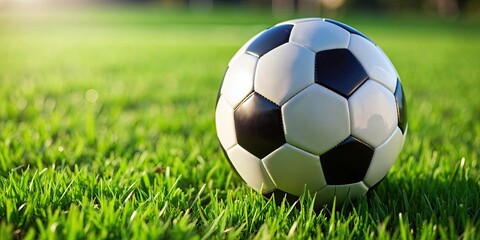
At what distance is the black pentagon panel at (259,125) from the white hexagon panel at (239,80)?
1.9 inches

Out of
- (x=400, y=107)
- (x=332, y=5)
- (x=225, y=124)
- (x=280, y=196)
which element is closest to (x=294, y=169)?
(x=280, y=196)

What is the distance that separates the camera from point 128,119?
377 cm

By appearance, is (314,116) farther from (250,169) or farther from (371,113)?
(250,169)

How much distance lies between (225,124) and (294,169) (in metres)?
0.40

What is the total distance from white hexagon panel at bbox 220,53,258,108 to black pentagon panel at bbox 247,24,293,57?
→ 0.13ft

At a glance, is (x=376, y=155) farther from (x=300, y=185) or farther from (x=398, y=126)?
(x=300, y=185)

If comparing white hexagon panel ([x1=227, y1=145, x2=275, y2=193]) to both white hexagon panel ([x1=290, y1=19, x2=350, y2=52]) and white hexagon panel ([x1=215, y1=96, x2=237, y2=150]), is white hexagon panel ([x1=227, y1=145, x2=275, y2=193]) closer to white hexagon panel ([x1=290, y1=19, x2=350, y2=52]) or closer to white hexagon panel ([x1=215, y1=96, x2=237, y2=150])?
white hexagon panel ([x1=215, y1=96, x2=237, y2=150])

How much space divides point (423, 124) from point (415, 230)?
2.02 metres

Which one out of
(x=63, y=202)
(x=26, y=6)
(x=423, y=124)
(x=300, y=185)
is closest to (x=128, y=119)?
(x=63, y=202)

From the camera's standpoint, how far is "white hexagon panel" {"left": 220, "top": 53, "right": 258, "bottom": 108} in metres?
2.11

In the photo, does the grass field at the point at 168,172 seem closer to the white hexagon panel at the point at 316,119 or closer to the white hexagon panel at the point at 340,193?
the white hexagon panel at the point at 340,193

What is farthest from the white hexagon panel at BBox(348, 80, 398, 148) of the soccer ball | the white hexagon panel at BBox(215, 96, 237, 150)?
the white hexagon panel at BBox(215, 96, 237, 150)

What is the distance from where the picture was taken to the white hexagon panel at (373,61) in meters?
2.11

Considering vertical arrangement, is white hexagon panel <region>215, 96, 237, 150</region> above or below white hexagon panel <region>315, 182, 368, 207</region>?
above
